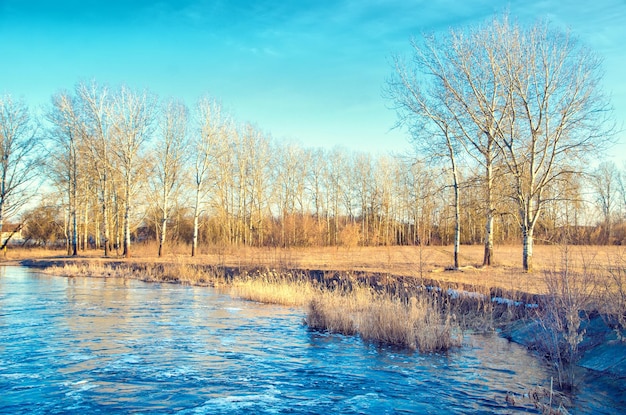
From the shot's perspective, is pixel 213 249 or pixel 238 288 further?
pixel 213 249

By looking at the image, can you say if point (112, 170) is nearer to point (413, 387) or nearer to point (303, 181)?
point (303, 181)

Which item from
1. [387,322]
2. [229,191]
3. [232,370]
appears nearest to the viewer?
[232,370]

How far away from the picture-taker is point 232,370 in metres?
8.70

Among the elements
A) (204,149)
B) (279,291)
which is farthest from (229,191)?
(279,291)

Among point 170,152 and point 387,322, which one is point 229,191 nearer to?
point 170,152

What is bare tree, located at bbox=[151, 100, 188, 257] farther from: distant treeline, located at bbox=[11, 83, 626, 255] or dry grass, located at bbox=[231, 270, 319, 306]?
dry grass, located at bbox=[231, 270, 319, 306]

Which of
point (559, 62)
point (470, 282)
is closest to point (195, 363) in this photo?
point (470, 282)

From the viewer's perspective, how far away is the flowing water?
22.9 feet

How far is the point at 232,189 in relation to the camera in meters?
49.9

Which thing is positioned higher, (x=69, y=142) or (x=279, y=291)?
(x=69, y=142)

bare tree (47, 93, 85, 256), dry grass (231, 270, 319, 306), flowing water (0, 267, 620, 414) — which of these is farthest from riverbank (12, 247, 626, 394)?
bare tree (47, 93, 85, 256)

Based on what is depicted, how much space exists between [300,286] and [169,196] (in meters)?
22.0

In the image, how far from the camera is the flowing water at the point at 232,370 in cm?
697

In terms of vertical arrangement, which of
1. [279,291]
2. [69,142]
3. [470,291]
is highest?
[69,142]
